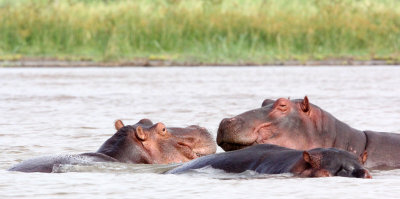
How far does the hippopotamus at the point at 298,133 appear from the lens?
5371mm

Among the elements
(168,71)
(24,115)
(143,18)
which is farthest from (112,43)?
(24,115)

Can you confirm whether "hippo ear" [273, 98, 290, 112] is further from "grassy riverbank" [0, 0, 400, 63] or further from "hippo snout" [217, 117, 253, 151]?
"grassy riverbank" [0, 0, 400, 63]

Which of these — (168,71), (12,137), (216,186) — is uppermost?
(216,186)

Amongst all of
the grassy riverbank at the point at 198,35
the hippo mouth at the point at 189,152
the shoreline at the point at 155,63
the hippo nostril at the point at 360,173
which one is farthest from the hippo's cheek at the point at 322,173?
the grassy riverbank at the point at 198,35

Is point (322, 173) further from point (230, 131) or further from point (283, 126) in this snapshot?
point (283, 126)

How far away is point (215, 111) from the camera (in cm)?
943

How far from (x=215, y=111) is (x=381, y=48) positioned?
9887mm

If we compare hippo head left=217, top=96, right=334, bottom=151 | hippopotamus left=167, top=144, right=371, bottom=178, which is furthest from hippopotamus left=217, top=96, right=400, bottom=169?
hippopotamus left=167, top=144, right=371, bottom=178

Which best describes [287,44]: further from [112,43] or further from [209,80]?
[209,80]

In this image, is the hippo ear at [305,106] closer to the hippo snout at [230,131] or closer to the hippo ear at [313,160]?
the hippo snout at [230,131]

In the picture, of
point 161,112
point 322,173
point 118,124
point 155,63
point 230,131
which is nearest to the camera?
point 322,173

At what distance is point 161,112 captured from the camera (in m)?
9.42

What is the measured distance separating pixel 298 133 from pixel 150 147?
0.83 metres

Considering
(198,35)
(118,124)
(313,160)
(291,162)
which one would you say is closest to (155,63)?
(198,35)
